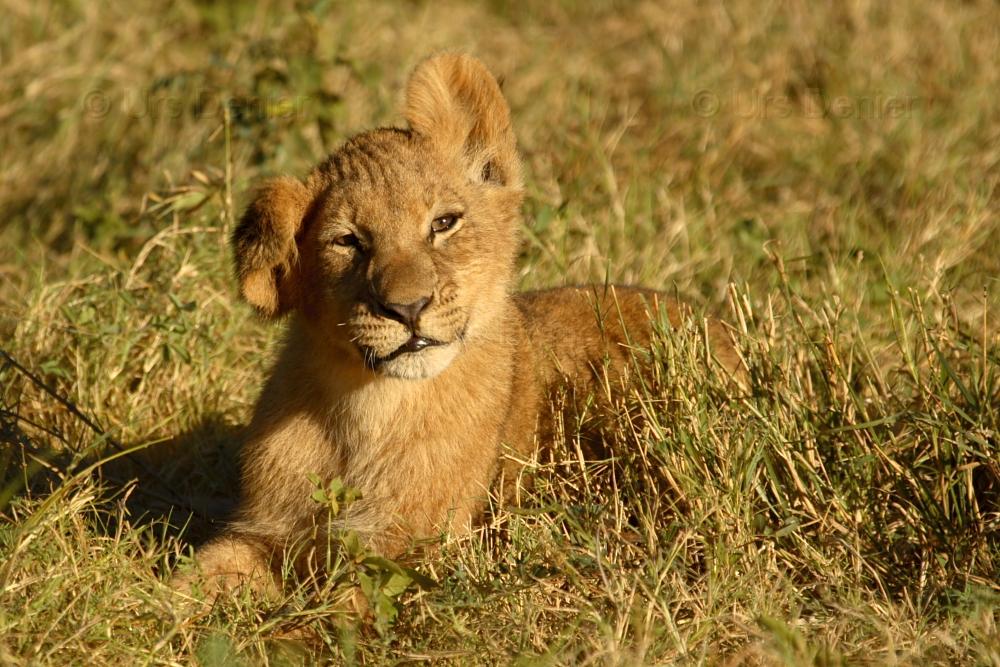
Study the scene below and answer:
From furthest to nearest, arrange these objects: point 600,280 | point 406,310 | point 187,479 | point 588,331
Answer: point 600,280, point 187,479, point 588,331, point 406,310

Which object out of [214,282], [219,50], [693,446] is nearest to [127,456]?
[214,282]

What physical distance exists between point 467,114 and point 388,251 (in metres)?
0.85

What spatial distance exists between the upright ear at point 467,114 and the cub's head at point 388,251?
0.06 ft

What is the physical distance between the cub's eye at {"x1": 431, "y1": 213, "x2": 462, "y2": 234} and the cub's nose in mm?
407

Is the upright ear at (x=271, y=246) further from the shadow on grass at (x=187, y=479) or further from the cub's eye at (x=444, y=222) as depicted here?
the shadow on grass at (x=187, y=479)

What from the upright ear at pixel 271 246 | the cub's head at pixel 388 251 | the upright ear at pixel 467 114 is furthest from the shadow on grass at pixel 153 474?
the upright ear at pixel 467 114

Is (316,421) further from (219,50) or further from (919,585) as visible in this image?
(219,50)

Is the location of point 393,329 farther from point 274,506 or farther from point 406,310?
point 274,506

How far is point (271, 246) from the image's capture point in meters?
4.12

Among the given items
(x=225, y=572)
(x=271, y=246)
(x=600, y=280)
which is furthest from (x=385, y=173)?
(x=600, y=280)

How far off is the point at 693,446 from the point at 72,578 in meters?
2.01

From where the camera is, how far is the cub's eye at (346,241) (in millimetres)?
4125

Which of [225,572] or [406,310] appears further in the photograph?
[225,572]

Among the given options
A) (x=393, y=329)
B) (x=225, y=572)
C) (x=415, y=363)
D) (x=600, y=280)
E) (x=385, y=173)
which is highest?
(x=385, y=173)
